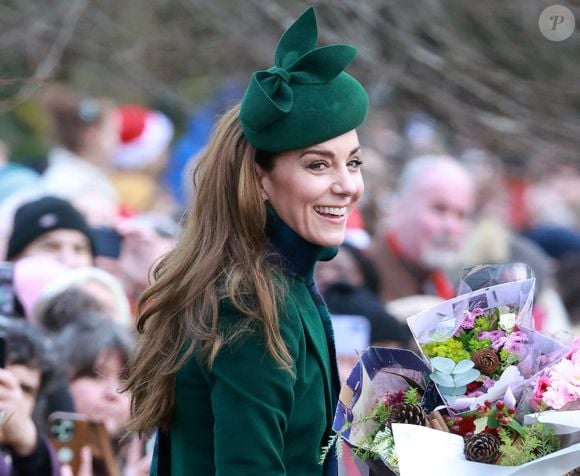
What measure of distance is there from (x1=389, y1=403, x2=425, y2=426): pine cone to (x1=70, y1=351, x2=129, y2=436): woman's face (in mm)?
2256

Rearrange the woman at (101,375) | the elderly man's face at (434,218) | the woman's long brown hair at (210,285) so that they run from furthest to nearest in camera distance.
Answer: the elderly man's face at (434,218) < the woman at (101,375) < the woman's long brown hair at (210,285)

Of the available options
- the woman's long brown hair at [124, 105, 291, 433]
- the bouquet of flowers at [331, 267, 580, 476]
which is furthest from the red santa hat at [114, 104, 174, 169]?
the bouquet of flowers at [331, 267, 580, 476]

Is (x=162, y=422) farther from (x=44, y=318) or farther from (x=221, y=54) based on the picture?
(x=221, y=54)

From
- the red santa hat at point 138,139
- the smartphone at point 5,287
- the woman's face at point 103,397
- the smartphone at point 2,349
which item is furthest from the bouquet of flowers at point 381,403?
the red santa hat at point 138,139

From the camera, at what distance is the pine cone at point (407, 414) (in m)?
3.18

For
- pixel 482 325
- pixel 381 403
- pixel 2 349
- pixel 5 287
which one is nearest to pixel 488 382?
pixel 482 325

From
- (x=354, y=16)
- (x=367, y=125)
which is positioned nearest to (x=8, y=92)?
(x=354, y=16)

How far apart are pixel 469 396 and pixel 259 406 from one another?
52 cm

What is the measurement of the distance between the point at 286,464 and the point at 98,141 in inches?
285

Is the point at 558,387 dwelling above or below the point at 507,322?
below

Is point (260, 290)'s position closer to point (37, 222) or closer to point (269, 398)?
point (269, 398)

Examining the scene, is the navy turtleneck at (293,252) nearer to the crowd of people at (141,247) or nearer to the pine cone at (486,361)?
the crowd of people at (141,247)

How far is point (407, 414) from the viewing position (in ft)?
10.5

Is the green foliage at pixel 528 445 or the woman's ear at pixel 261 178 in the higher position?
the woman's ear at pixel 261 178
